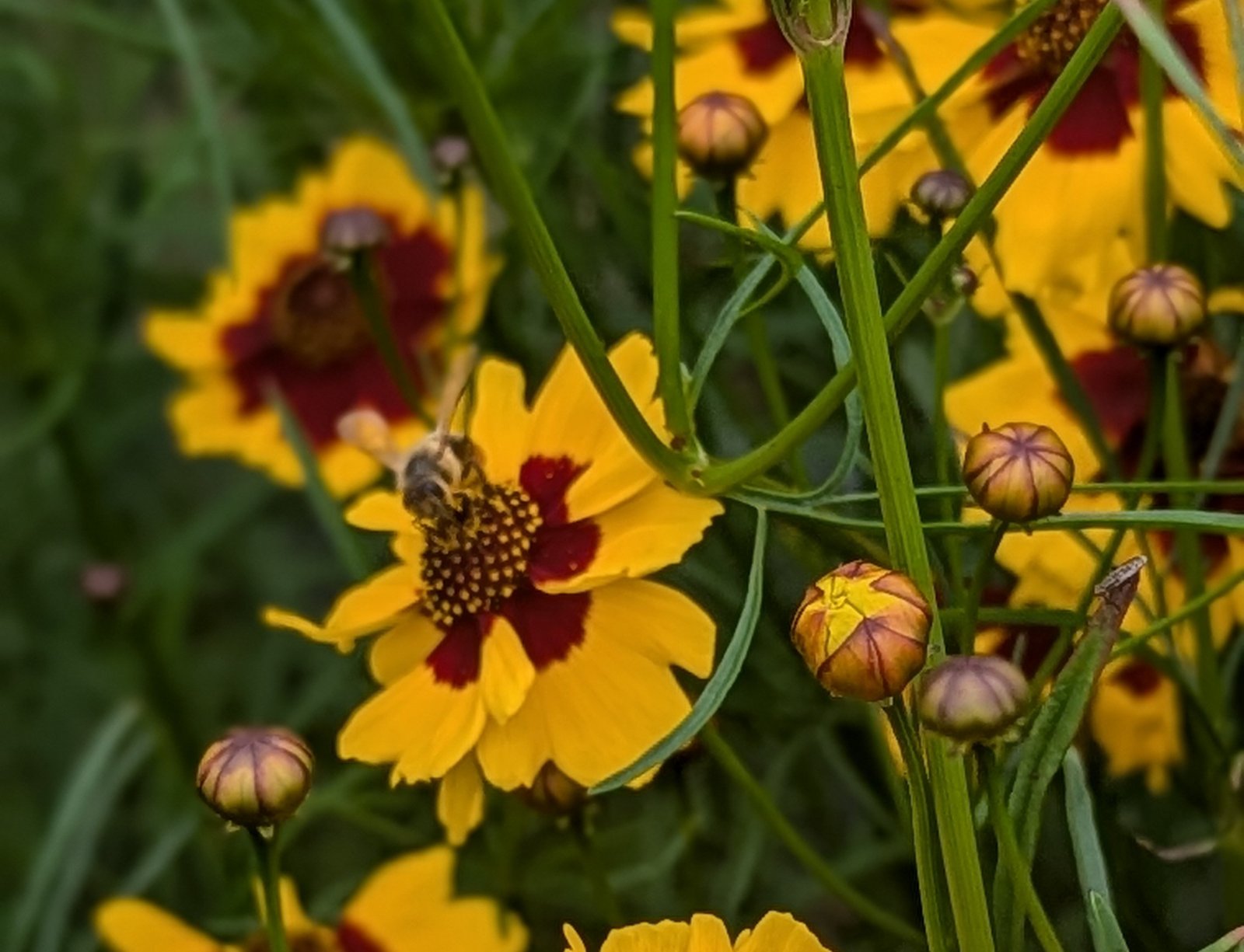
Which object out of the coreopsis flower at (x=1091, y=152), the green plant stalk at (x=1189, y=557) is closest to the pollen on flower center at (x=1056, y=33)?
the coreopsis flower at (x=1091, y=152)

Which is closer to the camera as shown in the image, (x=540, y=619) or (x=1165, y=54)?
(x=1165, y=54)

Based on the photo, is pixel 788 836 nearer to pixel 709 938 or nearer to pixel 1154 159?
pixel 709 938

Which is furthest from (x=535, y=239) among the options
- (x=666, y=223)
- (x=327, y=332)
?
(x=327, y=332)

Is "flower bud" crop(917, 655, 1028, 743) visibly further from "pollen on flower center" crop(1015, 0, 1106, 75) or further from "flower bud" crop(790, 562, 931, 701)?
"pollen on flower center" crop(1015, 0, 1106, 75)

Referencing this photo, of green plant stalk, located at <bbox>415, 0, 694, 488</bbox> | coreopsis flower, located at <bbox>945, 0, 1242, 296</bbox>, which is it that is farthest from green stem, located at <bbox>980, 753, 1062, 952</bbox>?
coreopsis flower, located at <bbox>945, 0, 1242, 296</bbox>

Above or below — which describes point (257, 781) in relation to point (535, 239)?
below
